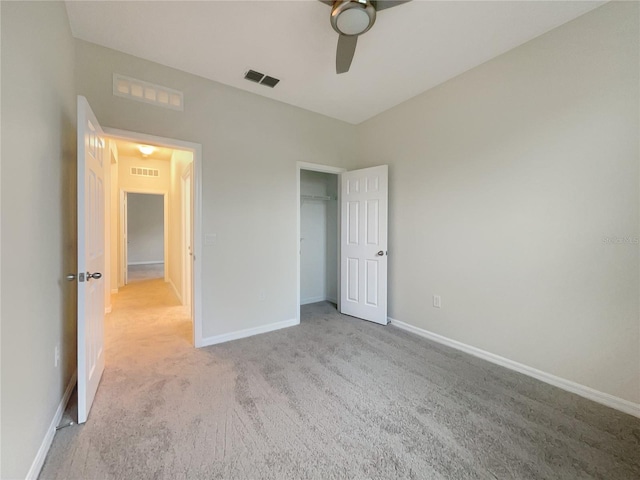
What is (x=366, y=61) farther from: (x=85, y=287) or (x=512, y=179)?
(x=85, y=287)

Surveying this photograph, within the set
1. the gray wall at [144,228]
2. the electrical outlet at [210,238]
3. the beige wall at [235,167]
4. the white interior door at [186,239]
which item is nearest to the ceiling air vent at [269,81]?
the beige wall at [235,167]

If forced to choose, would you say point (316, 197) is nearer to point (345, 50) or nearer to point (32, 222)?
point (345, 50)

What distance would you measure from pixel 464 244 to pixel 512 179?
0.73 metres

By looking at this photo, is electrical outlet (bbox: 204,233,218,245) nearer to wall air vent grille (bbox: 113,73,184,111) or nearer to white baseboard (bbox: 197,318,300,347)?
white baseboard (bbox: 197,318,300,347)

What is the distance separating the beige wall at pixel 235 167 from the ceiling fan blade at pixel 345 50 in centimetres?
132

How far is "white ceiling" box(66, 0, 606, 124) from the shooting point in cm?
193

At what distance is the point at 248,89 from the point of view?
9.96 ft

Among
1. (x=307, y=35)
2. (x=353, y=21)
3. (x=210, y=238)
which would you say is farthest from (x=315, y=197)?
(x=353, y=21)

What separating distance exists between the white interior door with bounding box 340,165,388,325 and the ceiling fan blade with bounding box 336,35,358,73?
1.48m

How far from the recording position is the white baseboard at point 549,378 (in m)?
1.86

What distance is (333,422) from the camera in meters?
1.73

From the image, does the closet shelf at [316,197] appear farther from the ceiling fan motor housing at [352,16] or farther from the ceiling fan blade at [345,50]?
the ceiling fan motor housing at [352,16]

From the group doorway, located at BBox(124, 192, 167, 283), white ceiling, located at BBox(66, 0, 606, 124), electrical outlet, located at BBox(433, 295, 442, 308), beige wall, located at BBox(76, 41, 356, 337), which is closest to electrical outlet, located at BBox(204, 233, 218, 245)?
beige wall, located at BBox(76, 41, 356, 337)

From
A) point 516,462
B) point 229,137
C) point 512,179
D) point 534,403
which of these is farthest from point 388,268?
point 229,137
